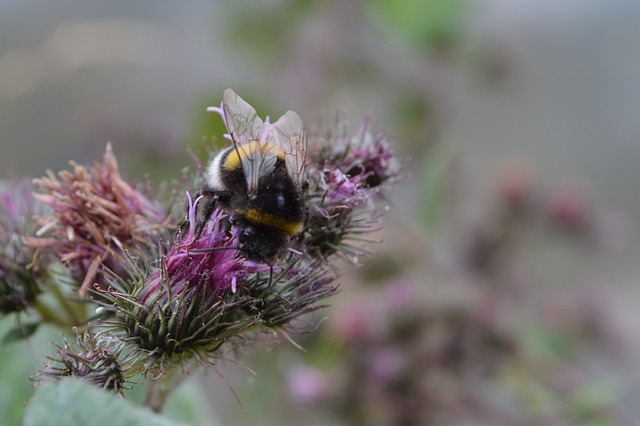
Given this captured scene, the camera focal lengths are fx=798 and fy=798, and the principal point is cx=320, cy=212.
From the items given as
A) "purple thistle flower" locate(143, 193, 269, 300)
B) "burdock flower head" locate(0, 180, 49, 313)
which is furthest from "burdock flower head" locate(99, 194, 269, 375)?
"burdock flower head" locate(0, 180, 49, 313)

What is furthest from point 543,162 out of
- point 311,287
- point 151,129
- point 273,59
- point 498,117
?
point 311,287

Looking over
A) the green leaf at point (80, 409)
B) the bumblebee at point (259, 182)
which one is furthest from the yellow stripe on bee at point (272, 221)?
the green leaf at point (80, 409)

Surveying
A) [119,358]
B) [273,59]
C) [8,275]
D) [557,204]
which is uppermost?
[273,59]

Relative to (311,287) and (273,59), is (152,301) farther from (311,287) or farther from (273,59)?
(273,59)

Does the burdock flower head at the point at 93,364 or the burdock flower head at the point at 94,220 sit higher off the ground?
the burdock flower head at the point at 94,220

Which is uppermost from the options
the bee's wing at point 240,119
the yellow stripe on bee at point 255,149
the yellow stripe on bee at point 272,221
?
the bee's wing at point 240,119

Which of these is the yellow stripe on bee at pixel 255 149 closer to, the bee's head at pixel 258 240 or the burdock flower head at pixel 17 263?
the bee's head at pixel 258 240
